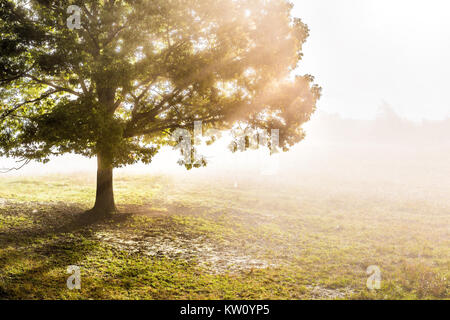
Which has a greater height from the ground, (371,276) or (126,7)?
(126,7)

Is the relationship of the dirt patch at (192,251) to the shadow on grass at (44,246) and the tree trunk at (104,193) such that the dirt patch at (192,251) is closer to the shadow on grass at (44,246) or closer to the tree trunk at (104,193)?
the shadow on grass at (44,246)

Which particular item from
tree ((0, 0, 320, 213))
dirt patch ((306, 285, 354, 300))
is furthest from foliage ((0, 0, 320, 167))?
dirt patch ((306, 285, 354, 300))

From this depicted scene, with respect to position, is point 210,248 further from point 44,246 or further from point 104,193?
point 104,193

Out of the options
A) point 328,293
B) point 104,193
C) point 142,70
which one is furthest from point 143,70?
point 328,293

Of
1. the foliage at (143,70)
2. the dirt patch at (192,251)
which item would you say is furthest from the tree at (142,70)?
the dirt patch at (192,251)

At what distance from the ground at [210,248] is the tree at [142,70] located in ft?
11.5

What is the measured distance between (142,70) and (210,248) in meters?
7.81

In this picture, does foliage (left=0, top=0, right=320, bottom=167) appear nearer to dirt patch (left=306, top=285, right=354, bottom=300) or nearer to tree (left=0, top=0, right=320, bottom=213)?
tree (left=0, top=0, right=320, bottom=213)

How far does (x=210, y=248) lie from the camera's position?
11.9 meters

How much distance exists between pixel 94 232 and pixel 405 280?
39.6 feet

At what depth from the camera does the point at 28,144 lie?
1182 cm

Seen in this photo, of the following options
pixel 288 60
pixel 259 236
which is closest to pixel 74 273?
pixel 259 236

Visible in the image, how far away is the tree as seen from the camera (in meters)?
10.5
